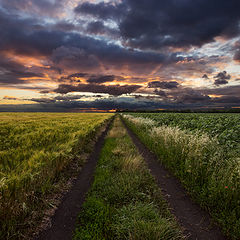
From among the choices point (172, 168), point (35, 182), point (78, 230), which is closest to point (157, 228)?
point (78, 230)

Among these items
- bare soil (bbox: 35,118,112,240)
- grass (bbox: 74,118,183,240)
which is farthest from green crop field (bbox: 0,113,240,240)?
bare soil (bbox: 35,118,112,240)

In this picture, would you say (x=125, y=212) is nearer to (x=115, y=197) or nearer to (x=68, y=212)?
(x=115, y=197)

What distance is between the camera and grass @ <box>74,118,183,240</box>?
131 inches

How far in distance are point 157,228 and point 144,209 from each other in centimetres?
71

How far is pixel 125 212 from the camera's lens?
4.08 m

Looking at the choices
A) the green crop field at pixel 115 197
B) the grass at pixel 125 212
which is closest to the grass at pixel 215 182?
the green crop field at pixel 115 197

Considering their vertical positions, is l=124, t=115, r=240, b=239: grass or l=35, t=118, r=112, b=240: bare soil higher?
l=124, t=115, r=240, b=239: grass

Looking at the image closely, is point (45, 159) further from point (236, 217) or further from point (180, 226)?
point (236, 217)

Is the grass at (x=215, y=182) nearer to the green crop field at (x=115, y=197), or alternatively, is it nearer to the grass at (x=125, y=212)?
the green crop field at (x=115, y=197)

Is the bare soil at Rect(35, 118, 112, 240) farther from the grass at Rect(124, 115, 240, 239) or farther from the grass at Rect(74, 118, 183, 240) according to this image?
the grass at Rect(124, 115, 240, 239)

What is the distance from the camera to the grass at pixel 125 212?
333 cm

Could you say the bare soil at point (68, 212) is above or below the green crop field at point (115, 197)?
below

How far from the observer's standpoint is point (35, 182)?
14.9 feet

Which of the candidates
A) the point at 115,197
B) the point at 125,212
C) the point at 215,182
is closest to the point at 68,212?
the point at 115,197
